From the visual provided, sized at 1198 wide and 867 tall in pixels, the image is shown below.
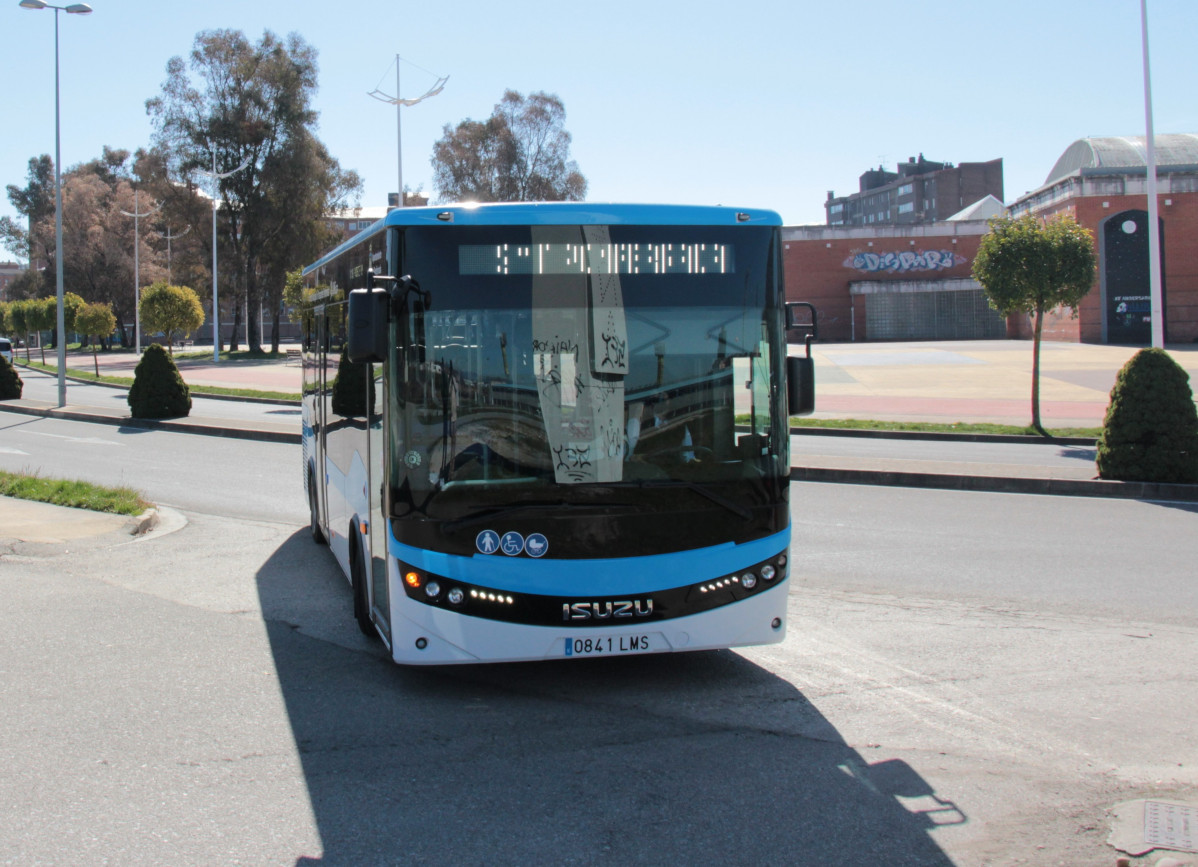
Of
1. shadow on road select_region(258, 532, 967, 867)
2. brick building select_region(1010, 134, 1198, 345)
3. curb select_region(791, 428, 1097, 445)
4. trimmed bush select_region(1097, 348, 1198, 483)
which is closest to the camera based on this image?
shadow on road select_region(258, 532, 967, 867)

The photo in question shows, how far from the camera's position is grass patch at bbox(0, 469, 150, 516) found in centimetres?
1155

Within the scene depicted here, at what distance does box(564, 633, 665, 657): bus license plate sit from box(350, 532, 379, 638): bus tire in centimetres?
167

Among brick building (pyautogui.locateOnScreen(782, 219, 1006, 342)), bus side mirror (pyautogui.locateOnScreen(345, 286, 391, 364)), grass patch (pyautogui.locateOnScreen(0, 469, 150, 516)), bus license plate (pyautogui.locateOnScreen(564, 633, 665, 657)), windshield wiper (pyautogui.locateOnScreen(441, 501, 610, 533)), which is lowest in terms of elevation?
bus license plate (pyautogui.locateOnScreen(564, 633, 665, 657))

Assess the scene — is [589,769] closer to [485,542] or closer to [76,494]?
[485,542]

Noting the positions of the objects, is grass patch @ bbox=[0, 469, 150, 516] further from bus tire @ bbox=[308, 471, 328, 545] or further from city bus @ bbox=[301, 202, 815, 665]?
city bus @ bbox=[301, 202, 815, 665]

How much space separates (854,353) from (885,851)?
164 feet

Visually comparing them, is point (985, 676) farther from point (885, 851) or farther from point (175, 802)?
point (175, 802)

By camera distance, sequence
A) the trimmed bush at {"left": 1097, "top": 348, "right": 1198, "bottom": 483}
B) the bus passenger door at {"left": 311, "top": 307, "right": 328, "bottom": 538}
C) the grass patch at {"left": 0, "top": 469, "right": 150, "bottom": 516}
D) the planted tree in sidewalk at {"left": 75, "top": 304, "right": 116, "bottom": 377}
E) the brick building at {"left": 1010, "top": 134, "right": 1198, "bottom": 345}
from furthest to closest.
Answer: the brick building at {"left": 1010, "top": 134, "right": 1198, "bottom": 345}, the planted tree in sidewalk at {"left": 75, "top": 304, "right": 116, "bottom": 377}, the trimmed bush at {"left": 1097, "top": 348, "right": 1198, "bottom": 483}, the grass patch at {"left": 0, "top": 469, "right": 150, "bottom": 516}, the bus passenger door at {"left": 311, "top": 307, "right": 328, "bottom": 538}

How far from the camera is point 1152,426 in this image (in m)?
13.4

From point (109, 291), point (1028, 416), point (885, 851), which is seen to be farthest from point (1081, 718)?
point (109, 291)

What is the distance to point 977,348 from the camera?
54594 millimetres

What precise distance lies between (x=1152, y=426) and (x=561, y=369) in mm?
10526

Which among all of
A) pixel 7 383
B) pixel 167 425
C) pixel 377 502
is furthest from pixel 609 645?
pixel 7 383

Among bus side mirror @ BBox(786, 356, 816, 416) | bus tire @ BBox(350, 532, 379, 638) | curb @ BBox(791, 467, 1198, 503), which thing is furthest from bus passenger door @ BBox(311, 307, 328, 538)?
curb @ BBox(791, 467, 1198, 503)
